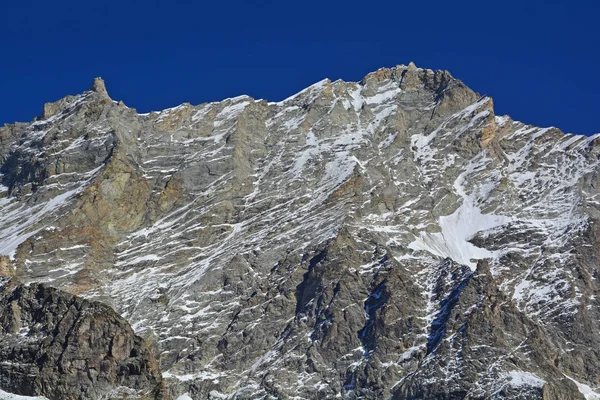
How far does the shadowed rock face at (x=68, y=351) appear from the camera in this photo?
6786 inches

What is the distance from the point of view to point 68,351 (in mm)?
177375


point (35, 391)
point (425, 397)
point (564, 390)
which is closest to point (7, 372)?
point (35, 391)

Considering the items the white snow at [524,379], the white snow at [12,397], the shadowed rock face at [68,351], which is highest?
the white snow at [524,379]

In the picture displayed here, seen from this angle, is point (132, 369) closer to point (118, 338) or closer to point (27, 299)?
point (118, 338)

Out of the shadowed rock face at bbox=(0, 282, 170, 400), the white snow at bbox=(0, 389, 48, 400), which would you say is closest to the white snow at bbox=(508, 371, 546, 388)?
the shadowed rock face at bbox=(0, 282, 170, 400)

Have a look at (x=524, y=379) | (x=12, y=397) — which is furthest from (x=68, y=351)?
(x=524, y=379)

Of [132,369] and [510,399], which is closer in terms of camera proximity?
[132,369]

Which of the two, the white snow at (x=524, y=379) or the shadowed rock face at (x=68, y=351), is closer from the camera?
the shadowed rock face at (x=68, y=351)

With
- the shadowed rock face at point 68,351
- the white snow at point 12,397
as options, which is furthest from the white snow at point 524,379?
the white snow at point 12,397

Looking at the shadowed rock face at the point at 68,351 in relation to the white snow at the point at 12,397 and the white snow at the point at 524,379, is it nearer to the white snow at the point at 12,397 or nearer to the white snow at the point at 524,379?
the white snow at the point at 12,397

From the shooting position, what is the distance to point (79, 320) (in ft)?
595

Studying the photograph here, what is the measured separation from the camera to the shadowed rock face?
172375mm

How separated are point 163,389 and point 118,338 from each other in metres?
10.4

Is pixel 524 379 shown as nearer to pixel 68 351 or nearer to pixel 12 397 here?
pixel 68 351
